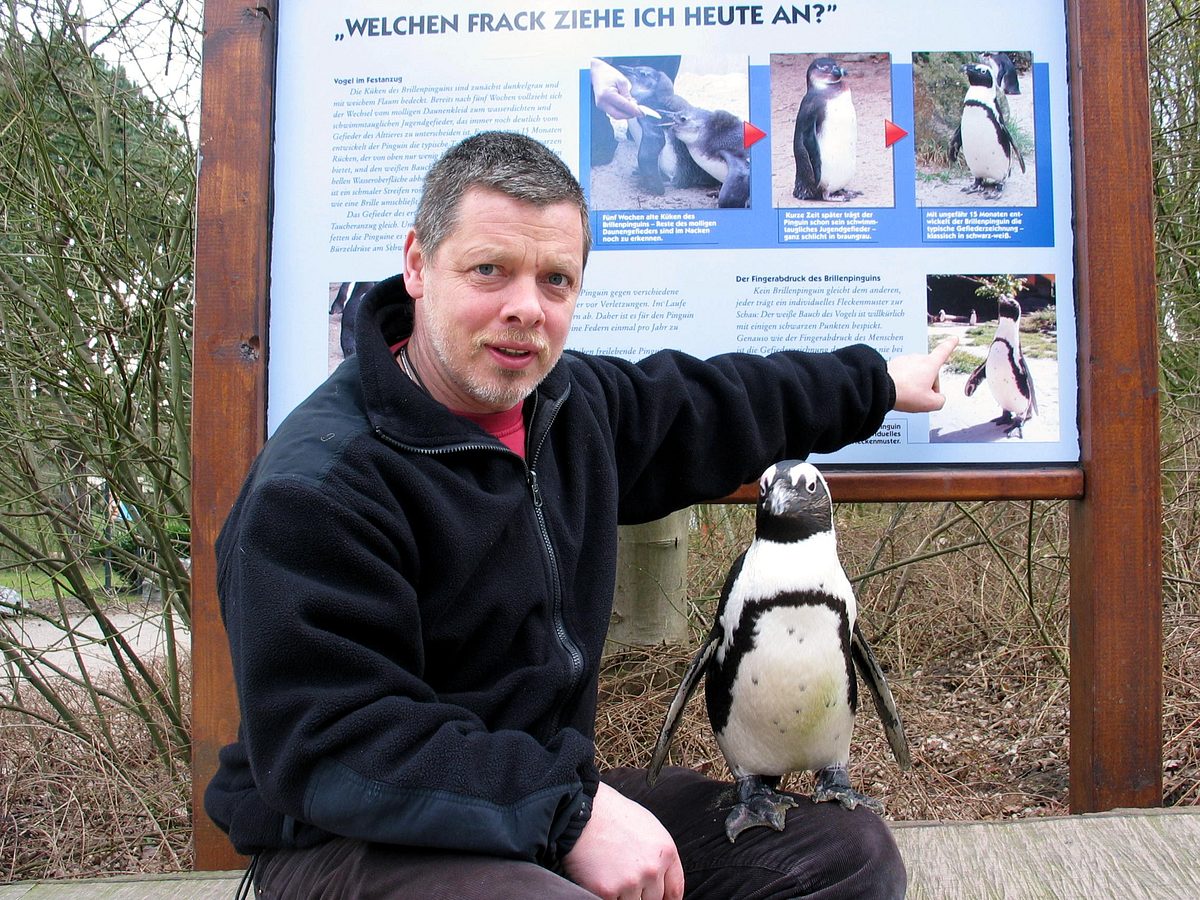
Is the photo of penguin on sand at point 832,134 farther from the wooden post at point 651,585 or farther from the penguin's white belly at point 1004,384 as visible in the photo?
the wooden post at point 651,585

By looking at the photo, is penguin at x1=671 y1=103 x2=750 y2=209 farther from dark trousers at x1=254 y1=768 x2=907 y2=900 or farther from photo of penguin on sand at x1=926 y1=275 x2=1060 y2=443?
dark trousers at x1=254 y1=768 x2=907 y2=900

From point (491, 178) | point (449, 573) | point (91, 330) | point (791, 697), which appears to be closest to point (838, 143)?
point (491, 178)

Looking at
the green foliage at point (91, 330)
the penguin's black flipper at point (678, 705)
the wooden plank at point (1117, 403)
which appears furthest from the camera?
the green foliage at point (91, 330)

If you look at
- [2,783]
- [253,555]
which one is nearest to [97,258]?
[2,783]

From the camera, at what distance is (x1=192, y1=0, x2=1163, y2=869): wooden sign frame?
2.14 meters

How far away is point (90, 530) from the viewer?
3322mm

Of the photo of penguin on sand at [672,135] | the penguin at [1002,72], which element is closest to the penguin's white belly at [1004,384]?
the penguin at [1002,72]

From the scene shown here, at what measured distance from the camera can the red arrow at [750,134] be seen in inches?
86.0

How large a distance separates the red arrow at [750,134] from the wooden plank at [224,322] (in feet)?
3.51

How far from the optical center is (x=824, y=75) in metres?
2.19

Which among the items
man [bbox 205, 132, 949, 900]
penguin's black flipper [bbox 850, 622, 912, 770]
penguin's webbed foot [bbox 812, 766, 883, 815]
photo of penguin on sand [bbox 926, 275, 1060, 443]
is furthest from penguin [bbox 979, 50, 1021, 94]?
penguin's webbed foot [bbox 812, 766, 883, 815]

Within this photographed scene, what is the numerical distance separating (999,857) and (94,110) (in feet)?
11.5

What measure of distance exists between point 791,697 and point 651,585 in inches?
60.6

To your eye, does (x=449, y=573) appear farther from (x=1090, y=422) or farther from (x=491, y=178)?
(x=1090, y=422)
